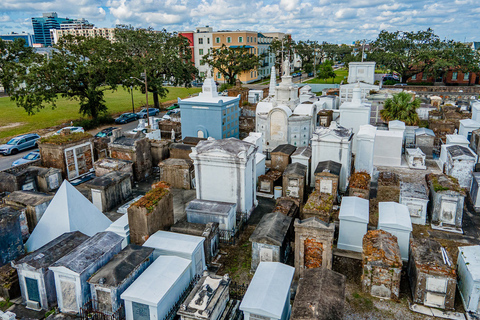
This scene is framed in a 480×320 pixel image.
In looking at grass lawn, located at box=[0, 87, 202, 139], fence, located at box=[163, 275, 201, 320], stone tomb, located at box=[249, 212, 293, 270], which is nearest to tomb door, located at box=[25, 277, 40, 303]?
fence, located at box=[163, 275, 201, 320]

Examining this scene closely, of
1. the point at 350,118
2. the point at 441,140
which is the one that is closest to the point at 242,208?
the point at 350,118

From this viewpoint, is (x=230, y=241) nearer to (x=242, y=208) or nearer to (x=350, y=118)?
(x=242, y=208)

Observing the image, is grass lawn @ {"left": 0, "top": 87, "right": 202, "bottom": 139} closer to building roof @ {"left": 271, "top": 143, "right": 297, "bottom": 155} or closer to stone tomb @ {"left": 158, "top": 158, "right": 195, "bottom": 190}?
stone tomb @ {"left": 158, "top": 158, "right": 195, "bottom": 190}

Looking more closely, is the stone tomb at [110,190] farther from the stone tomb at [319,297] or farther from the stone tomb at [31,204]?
the stone tomb at [319,297]

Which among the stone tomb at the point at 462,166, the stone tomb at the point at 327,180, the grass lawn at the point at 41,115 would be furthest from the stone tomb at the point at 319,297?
the grass lawn at the point at 41,115

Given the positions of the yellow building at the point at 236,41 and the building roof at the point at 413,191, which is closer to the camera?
the building roof at the point at 413,191

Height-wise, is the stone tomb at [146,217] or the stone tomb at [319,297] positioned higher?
the stone tomb at [146,217]

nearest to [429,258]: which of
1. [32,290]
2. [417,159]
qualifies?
[32,290]
